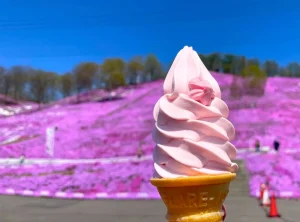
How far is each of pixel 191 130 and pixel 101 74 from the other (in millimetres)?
47171

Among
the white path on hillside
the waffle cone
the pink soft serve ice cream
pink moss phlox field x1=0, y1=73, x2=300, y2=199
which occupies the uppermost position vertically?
the pink soft serve ice cream

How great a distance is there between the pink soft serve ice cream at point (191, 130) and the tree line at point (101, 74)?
4244 cm

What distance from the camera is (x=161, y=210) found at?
39.1ft

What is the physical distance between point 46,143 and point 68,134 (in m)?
2.44

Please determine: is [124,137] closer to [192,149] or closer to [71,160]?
[71,160]

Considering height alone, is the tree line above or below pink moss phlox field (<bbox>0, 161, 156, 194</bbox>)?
above

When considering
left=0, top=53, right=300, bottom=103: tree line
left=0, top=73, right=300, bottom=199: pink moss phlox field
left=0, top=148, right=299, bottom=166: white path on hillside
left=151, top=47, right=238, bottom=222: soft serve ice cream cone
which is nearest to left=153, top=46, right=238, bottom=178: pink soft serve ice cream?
left=151, top=47, right=238, bottom=222: soft serve ice cream cone

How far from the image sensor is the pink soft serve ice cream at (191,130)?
3.34m

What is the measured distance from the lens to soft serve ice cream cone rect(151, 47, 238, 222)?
3.21 m

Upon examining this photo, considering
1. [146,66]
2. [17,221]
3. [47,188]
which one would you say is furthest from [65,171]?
[146,66]

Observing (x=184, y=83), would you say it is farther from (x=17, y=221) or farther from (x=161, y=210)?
(x=161, y=210)

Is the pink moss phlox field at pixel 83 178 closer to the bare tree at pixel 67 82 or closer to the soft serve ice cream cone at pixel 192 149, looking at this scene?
the soft serve ice cream cone at pixel 192 149

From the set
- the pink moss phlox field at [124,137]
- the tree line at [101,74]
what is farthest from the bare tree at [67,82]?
the pink moss phlox field at [124,137]

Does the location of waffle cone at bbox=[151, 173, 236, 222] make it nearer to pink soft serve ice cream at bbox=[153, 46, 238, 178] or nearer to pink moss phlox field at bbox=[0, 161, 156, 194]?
pink soft serve ice cream at bbox=[153, 46, 238, 178]
